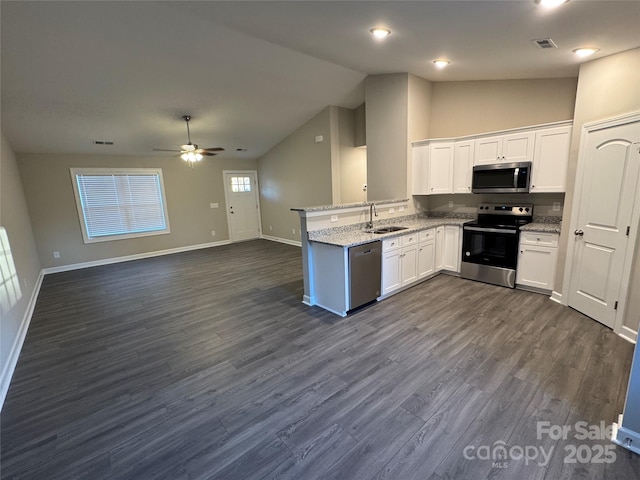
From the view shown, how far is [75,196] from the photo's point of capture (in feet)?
20.1

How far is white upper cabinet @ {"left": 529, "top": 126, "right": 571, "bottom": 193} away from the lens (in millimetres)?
3568

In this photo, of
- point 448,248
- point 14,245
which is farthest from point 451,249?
point 14,245

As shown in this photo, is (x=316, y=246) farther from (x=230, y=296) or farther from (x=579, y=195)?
(x=579, y=195)

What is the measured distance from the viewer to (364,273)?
11.6 ft

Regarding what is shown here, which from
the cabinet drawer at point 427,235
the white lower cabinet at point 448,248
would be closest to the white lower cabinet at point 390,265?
the cabinet drawer at point 427,235

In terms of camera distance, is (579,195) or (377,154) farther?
(377,154)

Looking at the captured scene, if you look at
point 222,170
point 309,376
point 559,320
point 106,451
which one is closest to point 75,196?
point 222,170

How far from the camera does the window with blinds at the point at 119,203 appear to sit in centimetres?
626

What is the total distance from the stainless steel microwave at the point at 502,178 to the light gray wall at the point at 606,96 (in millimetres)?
485

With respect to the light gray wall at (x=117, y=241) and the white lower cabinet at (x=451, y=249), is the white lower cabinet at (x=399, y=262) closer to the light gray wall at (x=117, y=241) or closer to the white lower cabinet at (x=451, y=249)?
the white lower cabinet at (x=451, y=249)

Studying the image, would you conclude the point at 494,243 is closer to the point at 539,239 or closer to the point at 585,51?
the point at 539,239

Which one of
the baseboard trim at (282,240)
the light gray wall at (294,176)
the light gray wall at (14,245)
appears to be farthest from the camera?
the baseboard trim at (282,240)

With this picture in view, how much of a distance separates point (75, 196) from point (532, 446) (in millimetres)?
→ 7986

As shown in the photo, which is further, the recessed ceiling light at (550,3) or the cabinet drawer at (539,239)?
the cabinet drawer at (539,239)
